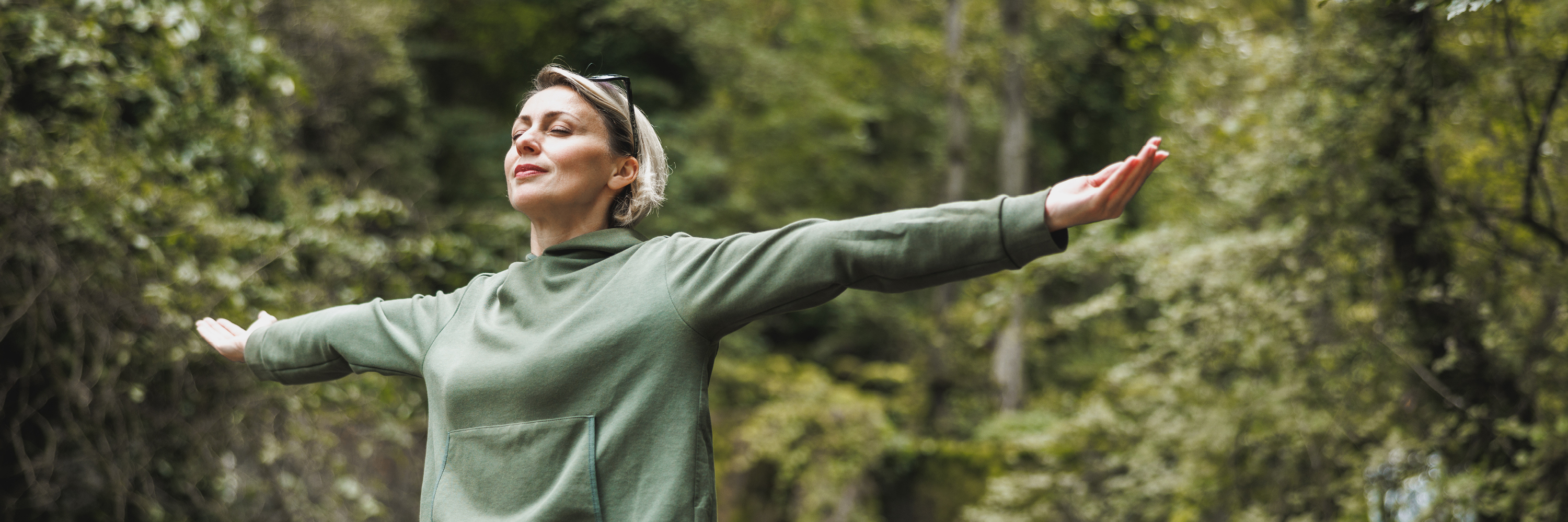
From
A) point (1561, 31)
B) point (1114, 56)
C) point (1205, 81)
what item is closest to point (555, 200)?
point (1561, 31)

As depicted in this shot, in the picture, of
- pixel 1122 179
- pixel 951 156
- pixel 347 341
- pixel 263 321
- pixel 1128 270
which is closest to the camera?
pixel 1122 179

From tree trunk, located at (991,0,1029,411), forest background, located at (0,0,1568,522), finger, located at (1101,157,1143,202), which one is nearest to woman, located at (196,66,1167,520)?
finger, located at (1101,157,1143,202)

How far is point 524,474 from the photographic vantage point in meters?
1.36

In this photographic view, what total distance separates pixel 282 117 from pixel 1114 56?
4296 millimetres

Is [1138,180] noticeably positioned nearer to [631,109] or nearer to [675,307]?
[675,307]

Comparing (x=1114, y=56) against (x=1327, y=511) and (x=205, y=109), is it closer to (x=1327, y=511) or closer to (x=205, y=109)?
(x=1327, y=511)

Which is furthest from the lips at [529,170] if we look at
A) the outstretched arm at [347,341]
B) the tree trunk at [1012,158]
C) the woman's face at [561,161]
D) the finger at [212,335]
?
the tree trunk at [1012,158]

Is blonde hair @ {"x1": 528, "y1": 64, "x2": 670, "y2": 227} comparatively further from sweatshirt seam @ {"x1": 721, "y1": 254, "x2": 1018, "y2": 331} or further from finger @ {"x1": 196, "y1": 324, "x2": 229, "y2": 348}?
finger @ {"x1": 196, "y1": 324, "x2": 229, "y2": 348}

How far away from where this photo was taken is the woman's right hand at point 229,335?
71.7 inches

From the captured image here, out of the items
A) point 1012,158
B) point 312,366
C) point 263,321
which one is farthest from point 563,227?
point 1012,158

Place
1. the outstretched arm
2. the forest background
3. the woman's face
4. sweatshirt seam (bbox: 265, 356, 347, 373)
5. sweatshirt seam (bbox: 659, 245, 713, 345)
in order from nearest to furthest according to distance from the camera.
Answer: sweatshirt seam (bbox: 659, 245, 713, 345) → the woman's face → the outstretched arm → sweatshirt seam (bbox: 265, 356, 347, 373) → the forest background

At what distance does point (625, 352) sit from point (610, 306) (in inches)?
2.8

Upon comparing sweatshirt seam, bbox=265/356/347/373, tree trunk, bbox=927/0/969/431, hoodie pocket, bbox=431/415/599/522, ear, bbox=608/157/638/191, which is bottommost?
tree trunk, bbox=927/0/969/431

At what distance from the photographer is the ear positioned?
154 cm
